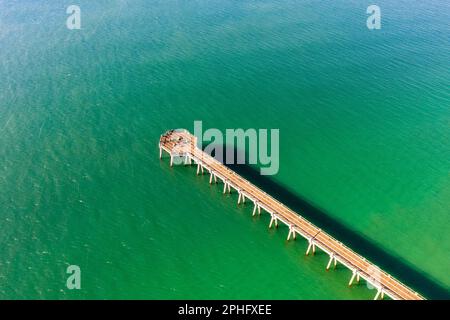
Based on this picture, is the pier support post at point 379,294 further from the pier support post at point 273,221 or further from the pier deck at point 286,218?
the pier support post at point 273,221

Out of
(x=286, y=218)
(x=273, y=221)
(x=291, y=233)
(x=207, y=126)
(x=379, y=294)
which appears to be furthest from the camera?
(x=207, y=126)

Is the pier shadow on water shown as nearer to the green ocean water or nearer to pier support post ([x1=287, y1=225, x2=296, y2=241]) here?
the green ocean water

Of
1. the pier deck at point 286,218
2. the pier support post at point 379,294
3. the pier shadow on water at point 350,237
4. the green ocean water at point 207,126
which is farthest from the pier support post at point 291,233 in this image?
the pier support post at point 379,294

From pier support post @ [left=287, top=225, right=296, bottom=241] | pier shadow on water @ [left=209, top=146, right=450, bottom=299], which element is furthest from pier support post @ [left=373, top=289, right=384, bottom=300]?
pier support post @ [left=287, top=225, right=296, bottom=241]

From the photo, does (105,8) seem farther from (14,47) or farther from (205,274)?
(205,274)

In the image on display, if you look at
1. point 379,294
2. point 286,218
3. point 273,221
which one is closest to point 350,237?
point 379,294

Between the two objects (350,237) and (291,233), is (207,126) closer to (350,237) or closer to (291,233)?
(291,233)
